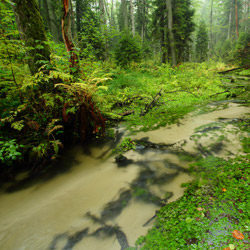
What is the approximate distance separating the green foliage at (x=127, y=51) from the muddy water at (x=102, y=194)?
1010 cm

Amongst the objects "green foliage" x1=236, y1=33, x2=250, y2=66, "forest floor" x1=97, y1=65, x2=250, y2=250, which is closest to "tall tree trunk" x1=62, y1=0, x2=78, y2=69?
"forest floor" x1=97, y1=65, x2=250, y2=250

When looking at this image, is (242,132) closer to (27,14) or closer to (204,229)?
(204,229)

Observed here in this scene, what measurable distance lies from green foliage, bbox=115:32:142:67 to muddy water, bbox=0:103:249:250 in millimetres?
10097

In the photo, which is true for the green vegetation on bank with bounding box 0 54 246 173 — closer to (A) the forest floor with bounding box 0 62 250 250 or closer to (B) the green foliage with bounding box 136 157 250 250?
(A) the forest floor with bounding box 0 62 250 250

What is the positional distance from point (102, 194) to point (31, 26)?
4278 mm

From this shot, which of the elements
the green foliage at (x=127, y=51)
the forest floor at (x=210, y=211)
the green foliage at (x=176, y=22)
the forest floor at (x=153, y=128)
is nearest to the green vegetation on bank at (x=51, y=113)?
the forest floor at (x=153, y=128)

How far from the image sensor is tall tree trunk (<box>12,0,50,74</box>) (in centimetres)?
400

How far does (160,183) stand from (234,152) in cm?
182

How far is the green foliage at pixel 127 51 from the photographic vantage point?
1298 centimetres

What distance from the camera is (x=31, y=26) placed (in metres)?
4.09

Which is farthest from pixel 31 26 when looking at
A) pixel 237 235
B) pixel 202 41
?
pixel 202 41

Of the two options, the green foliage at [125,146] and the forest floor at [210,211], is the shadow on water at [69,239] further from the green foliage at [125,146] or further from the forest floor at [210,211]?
the green foliage at [125,146]

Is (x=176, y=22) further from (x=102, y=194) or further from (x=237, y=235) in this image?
(x=237, y=235)

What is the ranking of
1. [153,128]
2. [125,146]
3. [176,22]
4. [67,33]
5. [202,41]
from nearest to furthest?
[125,146], [67,33], [153,128], [176,22], [202,41]
